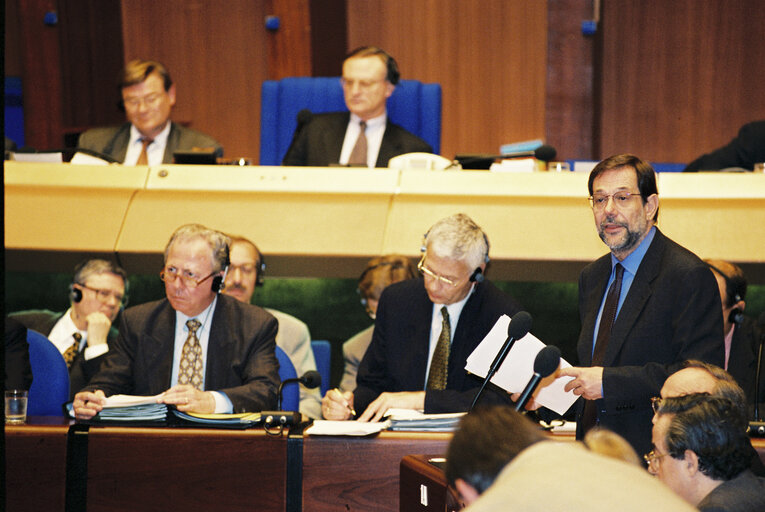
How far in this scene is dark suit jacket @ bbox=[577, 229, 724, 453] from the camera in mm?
2533

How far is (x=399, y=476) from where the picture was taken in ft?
8.71

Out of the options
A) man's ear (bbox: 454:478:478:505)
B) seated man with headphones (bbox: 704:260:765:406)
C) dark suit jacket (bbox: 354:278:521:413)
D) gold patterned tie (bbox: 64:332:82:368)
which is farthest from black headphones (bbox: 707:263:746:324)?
man's ear (bbox: 454:478:478:505)

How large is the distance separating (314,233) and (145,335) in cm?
114

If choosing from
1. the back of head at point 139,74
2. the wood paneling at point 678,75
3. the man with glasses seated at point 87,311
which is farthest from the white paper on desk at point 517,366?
the wood paneling at point 678,75

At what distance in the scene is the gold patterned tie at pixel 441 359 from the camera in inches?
125

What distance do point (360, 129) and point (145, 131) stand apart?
1.08m

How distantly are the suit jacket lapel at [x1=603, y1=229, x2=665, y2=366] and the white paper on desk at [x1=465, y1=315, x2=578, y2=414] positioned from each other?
141 mm

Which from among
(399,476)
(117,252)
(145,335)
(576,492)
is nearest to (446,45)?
(117,252)

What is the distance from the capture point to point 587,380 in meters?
2.50

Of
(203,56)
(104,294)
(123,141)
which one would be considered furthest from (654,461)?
(203,56)

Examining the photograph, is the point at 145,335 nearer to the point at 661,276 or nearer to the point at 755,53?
the point at 661,276

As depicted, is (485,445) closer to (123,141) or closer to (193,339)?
(193,339)

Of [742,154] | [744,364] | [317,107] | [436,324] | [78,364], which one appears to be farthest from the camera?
[317,107]

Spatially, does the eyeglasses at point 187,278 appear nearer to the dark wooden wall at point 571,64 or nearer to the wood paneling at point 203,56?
the dark wooden wall at point 571,64
